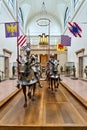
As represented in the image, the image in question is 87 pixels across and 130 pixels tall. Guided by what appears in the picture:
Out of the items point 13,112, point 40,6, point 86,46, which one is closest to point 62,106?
point 13,112

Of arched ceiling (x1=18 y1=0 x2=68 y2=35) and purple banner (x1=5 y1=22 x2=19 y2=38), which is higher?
arched ceiling (x1=18 y1=0 x2=68 y2=35)

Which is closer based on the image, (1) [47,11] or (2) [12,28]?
(2) [12,28]

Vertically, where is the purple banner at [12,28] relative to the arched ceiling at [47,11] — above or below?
below

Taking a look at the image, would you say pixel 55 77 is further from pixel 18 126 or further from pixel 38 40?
pixel 38 40

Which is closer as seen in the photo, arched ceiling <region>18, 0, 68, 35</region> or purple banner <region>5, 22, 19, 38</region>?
purple banner <region>5, 22, 19, 38</region>

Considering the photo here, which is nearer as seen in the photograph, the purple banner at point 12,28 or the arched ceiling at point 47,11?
the purple banner at point 12,28

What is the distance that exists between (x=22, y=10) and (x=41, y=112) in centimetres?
2057

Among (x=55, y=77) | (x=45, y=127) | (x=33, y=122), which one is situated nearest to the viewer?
(x=45, y=127)

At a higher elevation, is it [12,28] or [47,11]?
[47,11]

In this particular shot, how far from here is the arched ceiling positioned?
23323mm

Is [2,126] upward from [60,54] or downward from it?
downward

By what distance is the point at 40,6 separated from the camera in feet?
84.3

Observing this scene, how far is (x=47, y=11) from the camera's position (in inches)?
1070

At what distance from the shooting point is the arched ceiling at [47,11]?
918 inches
